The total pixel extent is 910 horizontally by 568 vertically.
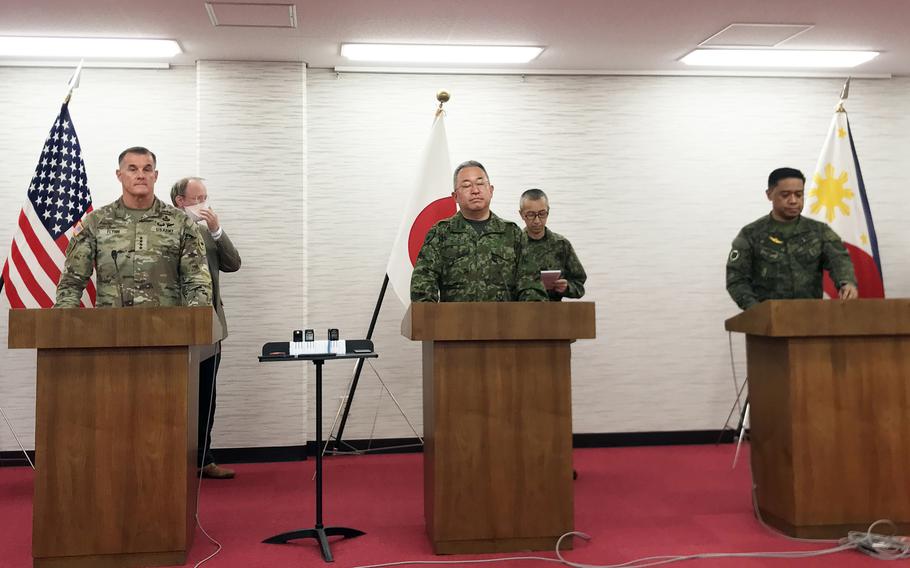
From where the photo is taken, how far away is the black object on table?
3.04m

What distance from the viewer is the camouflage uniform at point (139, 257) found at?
3.32 meters

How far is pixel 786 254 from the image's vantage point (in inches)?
146

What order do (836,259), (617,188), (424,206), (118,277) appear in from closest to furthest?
(118,277) < (836,259) < (424,206) < (617,188)

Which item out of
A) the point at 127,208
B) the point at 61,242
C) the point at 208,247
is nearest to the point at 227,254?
the point at 208,247

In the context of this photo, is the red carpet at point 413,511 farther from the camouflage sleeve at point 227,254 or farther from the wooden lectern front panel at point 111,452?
the camouflage sleeve at point 227,254

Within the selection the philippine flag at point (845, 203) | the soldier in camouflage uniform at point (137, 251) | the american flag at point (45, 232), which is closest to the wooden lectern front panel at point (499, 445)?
the soldier in camouflage uniform at point (137, 251)

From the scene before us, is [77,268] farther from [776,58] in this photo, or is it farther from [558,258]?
[776,58]

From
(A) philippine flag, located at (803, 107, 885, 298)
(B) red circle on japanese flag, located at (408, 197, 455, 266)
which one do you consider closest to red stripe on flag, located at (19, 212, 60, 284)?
(B) red circle on japanese flag, located at (408, 197, 455, 266)

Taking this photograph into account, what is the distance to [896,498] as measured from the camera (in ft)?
10.6

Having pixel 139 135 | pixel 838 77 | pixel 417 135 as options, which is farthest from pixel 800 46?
pixel 139 135

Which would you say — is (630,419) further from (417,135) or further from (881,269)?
(417,135)

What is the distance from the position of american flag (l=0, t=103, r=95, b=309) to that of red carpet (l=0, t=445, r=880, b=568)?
118 centimetres

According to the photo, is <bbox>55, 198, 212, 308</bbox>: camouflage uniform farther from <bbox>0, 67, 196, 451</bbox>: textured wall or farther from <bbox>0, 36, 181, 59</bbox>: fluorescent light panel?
<bbox>0, 67, 196, 451</bbox>: textured wall

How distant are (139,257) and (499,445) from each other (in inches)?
69.9
